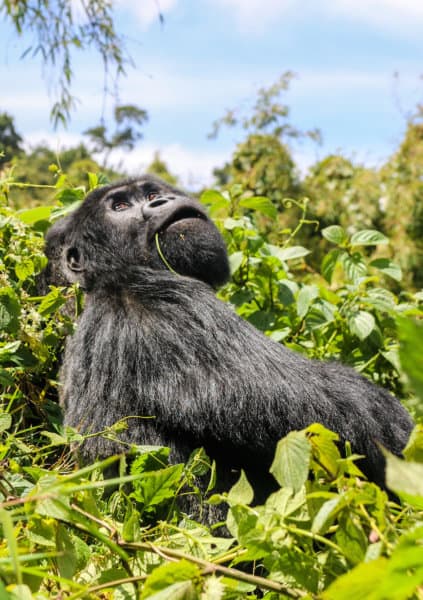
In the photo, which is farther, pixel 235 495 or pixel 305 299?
pixel 305 299

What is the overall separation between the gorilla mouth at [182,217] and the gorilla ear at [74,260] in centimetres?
Result: 42

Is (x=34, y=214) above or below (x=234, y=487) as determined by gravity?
above

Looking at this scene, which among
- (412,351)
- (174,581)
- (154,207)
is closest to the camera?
(412,351)

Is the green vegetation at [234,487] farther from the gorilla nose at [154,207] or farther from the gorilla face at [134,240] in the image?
the gorilla nose at [154,207]

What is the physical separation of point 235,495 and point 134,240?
198 cm

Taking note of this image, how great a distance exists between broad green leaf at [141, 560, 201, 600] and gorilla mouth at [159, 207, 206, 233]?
221 centimetres

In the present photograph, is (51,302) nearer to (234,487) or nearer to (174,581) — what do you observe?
(234,487)

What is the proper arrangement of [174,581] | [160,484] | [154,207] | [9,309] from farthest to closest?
[154,207], [9,309], [160,484], [174,581]

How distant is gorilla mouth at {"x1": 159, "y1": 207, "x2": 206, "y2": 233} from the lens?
322 cm

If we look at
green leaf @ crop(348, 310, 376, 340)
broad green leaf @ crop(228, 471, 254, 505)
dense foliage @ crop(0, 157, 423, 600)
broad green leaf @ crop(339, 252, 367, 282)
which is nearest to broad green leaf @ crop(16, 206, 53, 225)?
dense foliage @ crop(0, 157, 423, 600)

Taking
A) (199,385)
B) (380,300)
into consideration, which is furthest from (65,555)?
(380,300)

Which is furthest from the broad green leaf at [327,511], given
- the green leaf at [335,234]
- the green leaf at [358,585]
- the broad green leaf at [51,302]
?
the green leaf at [335,234]

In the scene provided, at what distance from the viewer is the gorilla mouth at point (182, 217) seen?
3.22 meters

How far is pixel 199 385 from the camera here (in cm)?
246
